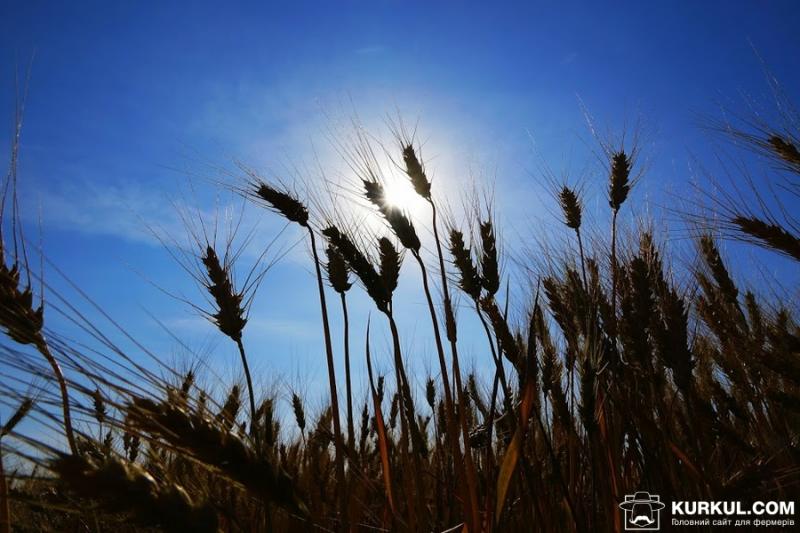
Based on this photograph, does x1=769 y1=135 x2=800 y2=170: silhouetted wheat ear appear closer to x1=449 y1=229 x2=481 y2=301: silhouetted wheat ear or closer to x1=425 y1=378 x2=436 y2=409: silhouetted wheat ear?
x1=449 y1=229 x2=481 y2=301: silhouetted wheat ear

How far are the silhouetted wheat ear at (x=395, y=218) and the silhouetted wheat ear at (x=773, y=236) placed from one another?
1784 millimetres

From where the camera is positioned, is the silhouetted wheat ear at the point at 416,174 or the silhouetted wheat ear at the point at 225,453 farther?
the silhouetted wheat ear at the point at 416,174

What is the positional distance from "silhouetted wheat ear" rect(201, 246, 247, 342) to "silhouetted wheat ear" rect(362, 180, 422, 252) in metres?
0.81

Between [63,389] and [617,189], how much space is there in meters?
3.55

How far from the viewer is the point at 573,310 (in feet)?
9.69

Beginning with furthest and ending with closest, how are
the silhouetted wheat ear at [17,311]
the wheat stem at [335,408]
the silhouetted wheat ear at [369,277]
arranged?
the silhouetted wheat ear at [369,277], the wheat stem at [335,408], the silhouetted wheat ear at [17,311]

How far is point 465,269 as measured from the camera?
8.99 ft

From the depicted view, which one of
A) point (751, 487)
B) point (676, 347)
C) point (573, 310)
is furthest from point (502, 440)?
point (751, 487)

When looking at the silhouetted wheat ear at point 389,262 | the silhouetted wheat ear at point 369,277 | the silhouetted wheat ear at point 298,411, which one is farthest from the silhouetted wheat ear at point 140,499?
the silhouetted wheat ear at point 298,411

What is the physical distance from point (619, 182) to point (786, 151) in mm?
1063

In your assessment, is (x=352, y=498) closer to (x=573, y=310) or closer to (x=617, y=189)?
(x=573, y=310)

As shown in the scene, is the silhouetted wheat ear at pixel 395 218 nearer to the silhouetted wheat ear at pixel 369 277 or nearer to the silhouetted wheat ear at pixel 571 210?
the silhouetted wheat ear at pixel 369 277

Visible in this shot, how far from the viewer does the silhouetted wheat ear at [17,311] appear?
1460 mm

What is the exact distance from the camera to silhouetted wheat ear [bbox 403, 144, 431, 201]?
2.81 meters
